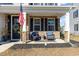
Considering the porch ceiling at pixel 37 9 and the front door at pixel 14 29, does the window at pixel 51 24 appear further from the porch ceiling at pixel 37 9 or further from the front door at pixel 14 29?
the porch ceiling at pixel 37 9

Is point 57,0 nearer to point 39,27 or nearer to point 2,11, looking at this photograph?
point 2,11

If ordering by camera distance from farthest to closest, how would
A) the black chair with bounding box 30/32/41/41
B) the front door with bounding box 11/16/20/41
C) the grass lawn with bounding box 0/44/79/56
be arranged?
the front door with bounding box 11/16/20/41, the black chair with bounding box 30/32/41/41, the grass lawn with bounding box 0/44/79/56

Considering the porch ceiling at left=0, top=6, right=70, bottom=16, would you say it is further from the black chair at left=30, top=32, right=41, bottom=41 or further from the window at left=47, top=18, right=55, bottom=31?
the window at left=47, top=18, right=55, bottom=31

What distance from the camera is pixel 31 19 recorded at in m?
25.4

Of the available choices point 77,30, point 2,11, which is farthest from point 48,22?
point 77,30

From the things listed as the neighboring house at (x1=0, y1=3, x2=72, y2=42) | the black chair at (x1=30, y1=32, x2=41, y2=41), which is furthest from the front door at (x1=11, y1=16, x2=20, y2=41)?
the black chair at (x1=30, y1=32, x2=41, y2=41)

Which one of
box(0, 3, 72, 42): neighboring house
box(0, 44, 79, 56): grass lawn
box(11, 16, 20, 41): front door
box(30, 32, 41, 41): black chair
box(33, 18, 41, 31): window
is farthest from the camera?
box(33, 18, 41, 31): window

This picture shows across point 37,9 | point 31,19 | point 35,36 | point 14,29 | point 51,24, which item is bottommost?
point 35,36

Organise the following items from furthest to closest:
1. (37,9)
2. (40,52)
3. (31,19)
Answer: (31,19), (37,9), (40,52)

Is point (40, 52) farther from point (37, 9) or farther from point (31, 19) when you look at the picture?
point (31, 19)

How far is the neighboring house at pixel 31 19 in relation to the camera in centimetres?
1945

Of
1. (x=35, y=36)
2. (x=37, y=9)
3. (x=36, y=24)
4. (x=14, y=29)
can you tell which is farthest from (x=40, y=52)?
(x=36, y=24)

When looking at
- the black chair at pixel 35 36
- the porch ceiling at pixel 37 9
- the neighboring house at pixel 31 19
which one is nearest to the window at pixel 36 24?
the neighboring house at pixel 31 19

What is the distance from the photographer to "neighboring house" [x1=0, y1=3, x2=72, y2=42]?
1945cm
